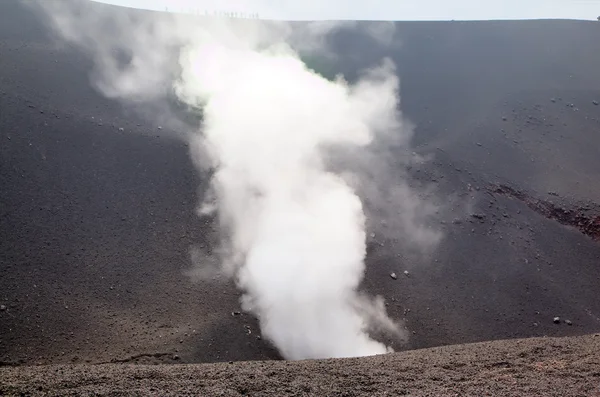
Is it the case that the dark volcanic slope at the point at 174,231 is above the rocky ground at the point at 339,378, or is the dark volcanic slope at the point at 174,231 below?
above

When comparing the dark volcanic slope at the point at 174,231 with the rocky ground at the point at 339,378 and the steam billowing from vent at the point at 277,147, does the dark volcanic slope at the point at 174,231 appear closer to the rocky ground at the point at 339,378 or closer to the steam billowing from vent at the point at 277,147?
the steam billowing from vent at the point at 277,147

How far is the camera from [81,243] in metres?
10.6

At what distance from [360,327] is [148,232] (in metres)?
5.27

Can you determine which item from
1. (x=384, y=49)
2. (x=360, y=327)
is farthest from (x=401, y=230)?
(x=384, y=49)

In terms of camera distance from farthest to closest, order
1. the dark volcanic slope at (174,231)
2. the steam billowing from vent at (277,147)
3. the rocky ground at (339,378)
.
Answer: the steam billowing from vent at (277,147) < the dark volcanic slope at (174,231) < the rocky ground at (339,378)

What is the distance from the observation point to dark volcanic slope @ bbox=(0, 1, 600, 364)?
363 inches

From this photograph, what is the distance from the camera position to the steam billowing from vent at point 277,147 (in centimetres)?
1014

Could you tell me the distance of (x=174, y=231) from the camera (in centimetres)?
1155

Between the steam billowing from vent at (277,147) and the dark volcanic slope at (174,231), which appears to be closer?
the dark volcanic slope at (174,231)

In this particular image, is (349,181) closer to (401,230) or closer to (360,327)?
(401,230)

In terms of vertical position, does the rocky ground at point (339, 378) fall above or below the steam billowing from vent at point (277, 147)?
below

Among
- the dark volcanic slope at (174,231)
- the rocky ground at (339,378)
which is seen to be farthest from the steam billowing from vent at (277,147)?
the rocky ground at (339,378)

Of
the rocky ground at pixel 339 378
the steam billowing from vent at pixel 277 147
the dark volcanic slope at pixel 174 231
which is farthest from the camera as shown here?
the steam billowing from vent at pixel 277 147

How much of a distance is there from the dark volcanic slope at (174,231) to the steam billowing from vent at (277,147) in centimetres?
61
